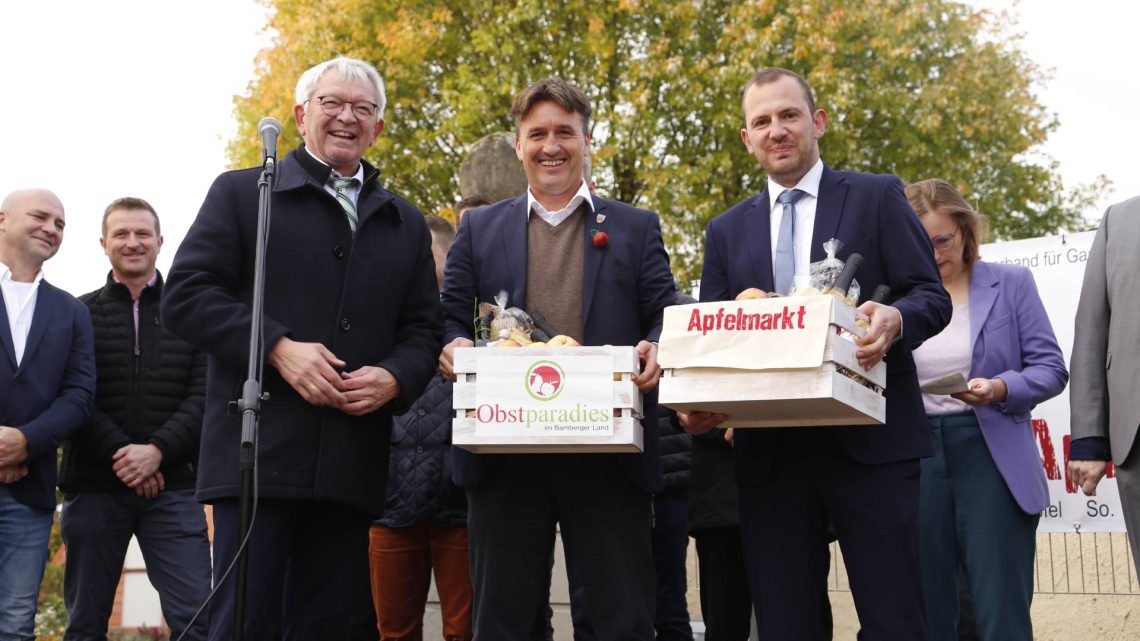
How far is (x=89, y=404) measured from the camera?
5.68 metres

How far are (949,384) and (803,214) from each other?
101cm

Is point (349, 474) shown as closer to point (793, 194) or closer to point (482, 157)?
point (793, 194)

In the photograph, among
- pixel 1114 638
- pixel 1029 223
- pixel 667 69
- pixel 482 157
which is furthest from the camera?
pixel 1029 223

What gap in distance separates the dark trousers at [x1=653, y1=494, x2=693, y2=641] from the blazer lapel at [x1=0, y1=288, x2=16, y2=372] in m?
3.29

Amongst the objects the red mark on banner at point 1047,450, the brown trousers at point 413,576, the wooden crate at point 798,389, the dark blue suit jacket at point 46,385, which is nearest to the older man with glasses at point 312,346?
the wooden crate at point 798,389

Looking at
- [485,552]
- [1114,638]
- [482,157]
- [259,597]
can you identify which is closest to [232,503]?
[259,597]

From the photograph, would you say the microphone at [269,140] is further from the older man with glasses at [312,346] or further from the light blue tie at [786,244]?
the light blue tie at [786,244]

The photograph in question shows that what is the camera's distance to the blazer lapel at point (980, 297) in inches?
194

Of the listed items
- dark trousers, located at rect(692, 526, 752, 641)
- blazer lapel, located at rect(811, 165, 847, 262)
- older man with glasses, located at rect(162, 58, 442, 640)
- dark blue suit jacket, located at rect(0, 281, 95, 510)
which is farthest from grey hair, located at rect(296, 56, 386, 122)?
dark trousers, located at rect(692, 526, 752, 641)

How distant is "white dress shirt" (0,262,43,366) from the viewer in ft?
18.7

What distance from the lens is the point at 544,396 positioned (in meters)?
3.58

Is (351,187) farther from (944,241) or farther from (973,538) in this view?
(973,538)

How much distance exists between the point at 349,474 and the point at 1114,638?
6.54 meters

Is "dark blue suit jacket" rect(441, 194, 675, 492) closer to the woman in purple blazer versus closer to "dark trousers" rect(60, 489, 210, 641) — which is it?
the woman in purple blazer
